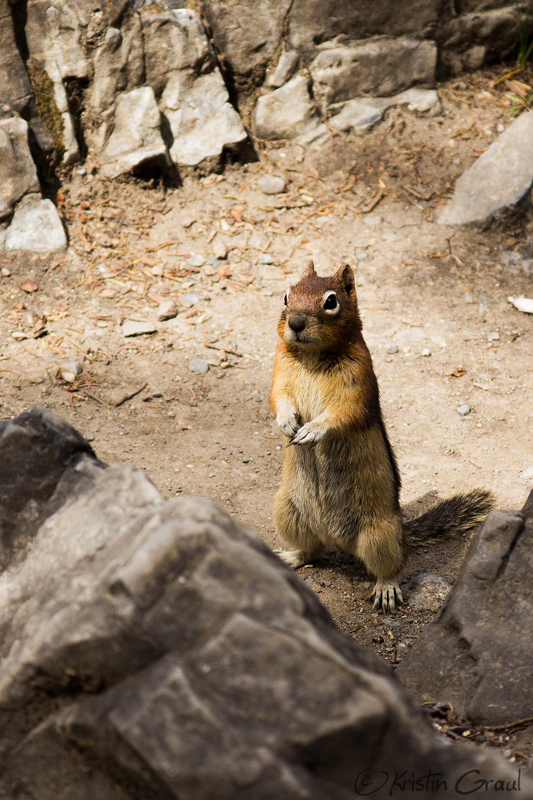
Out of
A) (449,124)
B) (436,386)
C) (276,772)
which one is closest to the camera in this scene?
(276,772)

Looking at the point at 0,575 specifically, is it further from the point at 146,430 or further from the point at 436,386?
the point at 436,386

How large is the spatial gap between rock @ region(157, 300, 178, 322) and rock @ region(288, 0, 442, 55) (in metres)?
3.72

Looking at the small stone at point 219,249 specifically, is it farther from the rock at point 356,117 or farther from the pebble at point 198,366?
the rock at point 356,117

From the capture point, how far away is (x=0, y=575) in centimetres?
240

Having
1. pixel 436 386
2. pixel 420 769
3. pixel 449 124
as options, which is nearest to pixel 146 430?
pixel 436 386

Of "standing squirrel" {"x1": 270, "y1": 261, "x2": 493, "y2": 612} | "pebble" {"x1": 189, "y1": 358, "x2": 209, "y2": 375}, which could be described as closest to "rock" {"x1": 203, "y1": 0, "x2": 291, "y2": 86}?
"pebble" {"x1": 189, "y1": 358, "x2": 209, "y2": 375}

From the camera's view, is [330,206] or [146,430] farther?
[330,206]

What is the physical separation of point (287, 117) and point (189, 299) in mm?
2895

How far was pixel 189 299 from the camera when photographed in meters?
6.66

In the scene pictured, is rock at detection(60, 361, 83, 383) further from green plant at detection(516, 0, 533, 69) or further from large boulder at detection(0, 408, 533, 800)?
green plant at detection(516, 0, 533, 69)

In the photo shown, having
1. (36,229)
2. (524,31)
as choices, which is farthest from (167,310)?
(524,31)

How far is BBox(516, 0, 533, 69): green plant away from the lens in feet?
27.4

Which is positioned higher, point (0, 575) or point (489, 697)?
point (0, 575)

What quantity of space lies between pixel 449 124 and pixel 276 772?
8101mm
